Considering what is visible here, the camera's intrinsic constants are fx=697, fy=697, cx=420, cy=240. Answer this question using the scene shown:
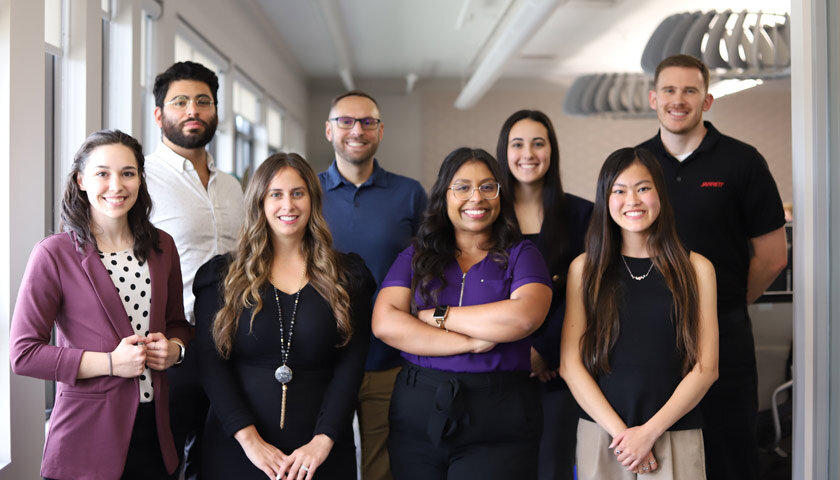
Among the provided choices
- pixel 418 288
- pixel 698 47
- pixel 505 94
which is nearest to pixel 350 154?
pixel 418 288

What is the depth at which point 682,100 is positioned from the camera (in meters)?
2.88

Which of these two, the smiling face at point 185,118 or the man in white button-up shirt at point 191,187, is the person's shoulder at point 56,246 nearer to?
the man in white button-up shirt at point 191,187

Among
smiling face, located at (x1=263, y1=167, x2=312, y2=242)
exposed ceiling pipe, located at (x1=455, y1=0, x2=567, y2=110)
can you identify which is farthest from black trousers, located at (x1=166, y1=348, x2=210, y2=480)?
exposed ceiling pipe, located at (x1=455, y1=0, x2=567, y2=110)

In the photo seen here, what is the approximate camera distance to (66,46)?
3.47m

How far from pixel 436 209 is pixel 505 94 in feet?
35.2

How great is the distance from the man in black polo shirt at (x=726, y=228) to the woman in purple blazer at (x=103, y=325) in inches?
77.9

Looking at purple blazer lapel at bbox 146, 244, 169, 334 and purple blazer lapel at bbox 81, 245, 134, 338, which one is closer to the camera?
purple blazer lapel at bbox 81, 245, 134, 338

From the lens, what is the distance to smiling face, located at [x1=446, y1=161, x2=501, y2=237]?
233 cm

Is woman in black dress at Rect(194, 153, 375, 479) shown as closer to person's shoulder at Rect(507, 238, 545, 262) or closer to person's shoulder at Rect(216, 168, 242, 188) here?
person's shoulder at Rect(507, 238, 545, 262)

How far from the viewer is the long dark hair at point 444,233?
232 centimetres

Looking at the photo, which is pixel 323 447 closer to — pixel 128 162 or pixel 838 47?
pixel 128 162

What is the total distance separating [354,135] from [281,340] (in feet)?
3.85

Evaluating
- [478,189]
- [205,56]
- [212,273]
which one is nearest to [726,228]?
[478,189]

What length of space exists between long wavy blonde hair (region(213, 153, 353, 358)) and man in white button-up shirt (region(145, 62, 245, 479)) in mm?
485
